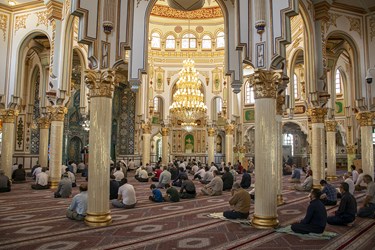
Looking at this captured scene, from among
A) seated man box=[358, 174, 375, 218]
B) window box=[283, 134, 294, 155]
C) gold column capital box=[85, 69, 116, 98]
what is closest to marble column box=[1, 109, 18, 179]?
gold column capital box=[85, 69, 116, 98]

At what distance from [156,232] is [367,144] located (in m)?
8.13

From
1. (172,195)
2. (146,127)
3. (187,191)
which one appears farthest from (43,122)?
(172,195)

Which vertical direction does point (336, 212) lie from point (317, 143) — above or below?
below

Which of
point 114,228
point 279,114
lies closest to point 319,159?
point 279,114

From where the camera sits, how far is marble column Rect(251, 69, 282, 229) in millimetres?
4895

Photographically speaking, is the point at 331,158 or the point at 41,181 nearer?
the point at 41,181

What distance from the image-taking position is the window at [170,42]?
1859 cm

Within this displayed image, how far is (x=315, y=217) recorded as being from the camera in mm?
4371

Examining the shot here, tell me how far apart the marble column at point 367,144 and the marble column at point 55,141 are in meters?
9.02

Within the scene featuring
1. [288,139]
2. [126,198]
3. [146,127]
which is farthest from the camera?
[288,139]

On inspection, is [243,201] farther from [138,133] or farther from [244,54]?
[138,133]

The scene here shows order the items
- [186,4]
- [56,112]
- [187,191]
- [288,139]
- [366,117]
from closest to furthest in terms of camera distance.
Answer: [187,191]
[186,4]
[56,112]
[366,117]
[288,139]

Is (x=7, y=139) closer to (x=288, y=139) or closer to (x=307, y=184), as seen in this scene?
(x=307, y=184)

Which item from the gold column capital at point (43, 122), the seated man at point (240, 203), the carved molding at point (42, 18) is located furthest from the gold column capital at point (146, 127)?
the seated man at point (240, 203)
